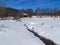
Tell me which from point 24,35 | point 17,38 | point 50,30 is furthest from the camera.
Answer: point 50,30

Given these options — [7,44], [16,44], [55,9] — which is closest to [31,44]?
[16,44]

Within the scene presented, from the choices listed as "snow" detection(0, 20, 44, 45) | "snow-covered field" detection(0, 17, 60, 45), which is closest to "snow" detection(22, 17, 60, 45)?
"snow-covered field" detection(0, 17, 60, 45)

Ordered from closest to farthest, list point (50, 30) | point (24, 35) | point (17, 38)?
point (17, 38) < point (24, 35) < point (50, 30)

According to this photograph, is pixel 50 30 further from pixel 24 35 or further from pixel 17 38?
pixel 17 38

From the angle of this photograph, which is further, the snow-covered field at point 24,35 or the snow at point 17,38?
the snow-covered field at point 24,35

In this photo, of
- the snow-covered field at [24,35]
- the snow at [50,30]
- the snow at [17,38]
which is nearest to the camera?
the snow at [17,38]

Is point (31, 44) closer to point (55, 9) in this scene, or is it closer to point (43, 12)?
point (55, 9)

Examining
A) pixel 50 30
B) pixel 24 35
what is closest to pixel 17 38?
pixel 24 35

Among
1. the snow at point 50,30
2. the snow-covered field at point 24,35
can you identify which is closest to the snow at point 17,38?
the snow-covered field at point 24,35

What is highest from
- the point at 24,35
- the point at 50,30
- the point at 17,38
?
the point at 17,38

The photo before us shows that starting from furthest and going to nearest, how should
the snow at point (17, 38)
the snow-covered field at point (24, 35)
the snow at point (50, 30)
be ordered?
the snow at point (50, 30) < the snow-covered field at point (24, 35) < the snow at point (17, 38)

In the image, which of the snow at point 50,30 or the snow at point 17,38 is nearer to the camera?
the snow at point 17,38

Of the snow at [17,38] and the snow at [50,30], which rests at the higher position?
the snow at [17,38]

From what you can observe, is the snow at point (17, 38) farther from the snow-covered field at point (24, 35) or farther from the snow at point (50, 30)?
the snow at point (50, 30)
